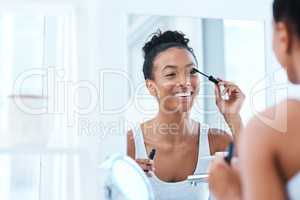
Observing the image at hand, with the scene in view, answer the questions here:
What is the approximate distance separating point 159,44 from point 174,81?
3.7 inches

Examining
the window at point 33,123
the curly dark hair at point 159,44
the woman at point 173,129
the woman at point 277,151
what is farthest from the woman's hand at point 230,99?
the window at point 33,123

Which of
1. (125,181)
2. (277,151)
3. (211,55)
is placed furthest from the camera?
(211,55)

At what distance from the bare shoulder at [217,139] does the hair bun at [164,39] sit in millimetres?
218

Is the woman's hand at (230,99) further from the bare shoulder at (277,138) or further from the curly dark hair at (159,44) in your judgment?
the bare shoulder at (277,138)

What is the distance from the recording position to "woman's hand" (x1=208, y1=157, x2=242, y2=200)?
0.81 metres

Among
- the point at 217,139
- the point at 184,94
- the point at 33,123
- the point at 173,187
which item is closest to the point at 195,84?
the point at 184,94

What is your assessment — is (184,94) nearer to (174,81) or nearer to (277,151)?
(174,81)

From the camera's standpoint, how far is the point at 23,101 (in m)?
0.96

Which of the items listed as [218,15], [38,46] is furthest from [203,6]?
[38,46]

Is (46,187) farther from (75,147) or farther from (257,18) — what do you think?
(257,18)

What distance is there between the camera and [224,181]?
0.85 metres

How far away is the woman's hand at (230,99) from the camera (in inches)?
41.5

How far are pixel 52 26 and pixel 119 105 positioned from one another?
0.24 metres

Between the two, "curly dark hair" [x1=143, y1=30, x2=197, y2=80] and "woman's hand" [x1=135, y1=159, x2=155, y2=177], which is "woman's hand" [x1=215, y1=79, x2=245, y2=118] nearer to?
"curly dark hair" [x1=143, y1=30, x2=197, y2=80]
